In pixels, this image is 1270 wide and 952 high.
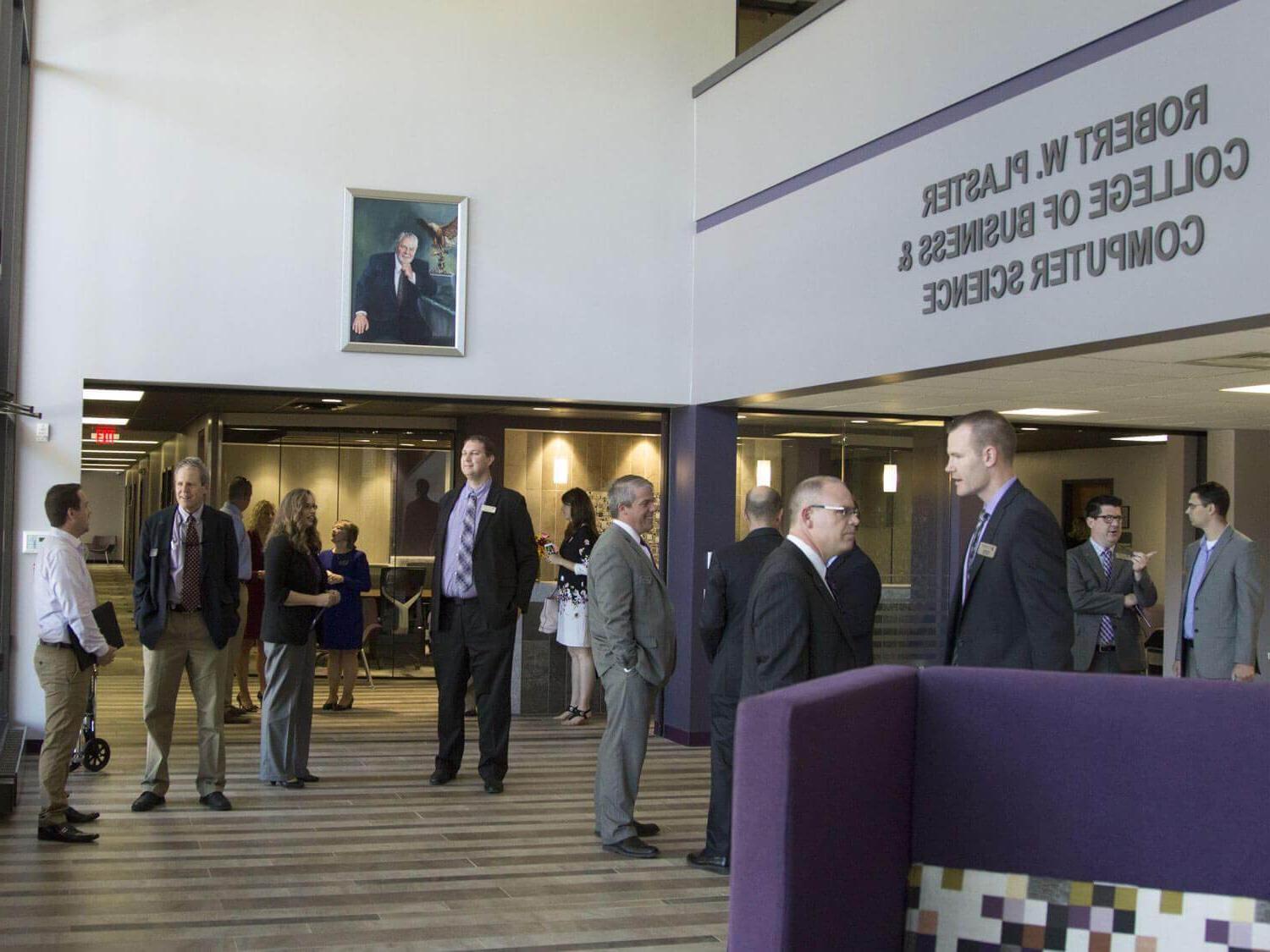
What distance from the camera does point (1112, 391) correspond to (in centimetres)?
841

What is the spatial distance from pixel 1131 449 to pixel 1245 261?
14089 mm

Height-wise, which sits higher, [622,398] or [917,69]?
[917,69]

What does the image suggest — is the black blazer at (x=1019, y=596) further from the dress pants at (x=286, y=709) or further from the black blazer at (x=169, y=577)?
the dress pants at (x=286, y=709)

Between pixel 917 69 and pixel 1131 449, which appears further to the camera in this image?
pixel 1131 449

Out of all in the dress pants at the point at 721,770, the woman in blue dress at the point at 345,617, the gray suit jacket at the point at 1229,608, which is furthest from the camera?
the woman in blue dress at the point at 345,617

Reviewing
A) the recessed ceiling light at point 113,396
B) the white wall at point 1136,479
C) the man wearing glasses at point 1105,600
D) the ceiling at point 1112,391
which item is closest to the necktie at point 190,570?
the ceiling at point 1112,391

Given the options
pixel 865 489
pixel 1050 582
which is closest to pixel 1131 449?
pixel 865 489

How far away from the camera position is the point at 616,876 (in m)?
6.08

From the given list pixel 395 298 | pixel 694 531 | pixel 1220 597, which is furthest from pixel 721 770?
pixel 395 298

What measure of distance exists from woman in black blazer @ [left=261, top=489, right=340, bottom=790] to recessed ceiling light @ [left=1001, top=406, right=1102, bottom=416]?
4.92 metres

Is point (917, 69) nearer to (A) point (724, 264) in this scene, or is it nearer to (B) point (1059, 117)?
(B) point (1059, 117)

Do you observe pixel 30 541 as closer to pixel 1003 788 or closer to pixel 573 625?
pixel 573 625

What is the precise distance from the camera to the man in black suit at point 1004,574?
4.37 metres

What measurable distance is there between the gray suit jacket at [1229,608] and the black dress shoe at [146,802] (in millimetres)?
5621
